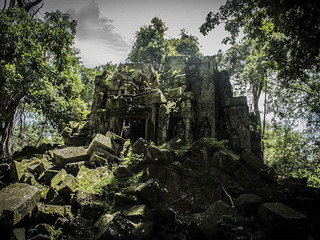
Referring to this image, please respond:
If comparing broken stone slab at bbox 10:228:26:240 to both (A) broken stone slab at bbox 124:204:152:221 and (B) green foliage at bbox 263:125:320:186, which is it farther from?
(B) green foliage at bbox 263:125:320:186

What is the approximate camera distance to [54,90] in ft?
30.6

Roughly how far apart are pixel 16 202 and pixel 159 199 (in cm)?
275

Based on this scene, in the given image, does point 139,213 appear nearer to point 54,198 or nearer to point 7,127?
point 54,198

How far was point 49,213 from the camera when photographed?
3.73 metres

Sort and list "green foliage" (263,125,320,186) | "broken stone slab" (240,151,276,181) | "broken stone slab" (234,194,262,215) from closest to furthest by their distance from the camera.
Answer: "broken stone slab" (234,194,262,215)
"broken stone slab" (240,151,276,181)
"green foliage" (263,125,320,186)

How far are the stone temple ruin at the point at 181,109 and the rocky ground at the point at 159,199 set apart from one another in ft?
9.54

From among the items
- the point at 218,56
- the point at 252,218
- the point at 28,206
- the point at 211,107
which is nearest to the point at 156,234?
the point at 252,218

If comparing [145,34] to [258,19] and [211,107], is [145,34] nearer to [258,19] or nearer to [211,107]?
[211,107]

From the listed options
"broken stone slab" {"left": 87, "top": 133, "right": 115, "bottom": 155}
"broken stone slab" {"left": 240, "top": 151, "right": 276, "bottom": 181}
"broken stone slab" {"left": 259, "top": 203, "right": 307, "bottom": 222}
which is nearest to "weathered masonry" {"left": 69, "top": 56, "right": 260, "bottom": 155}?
"broken stone slab" {"left": 87, "top": 133, "right": 115, "bottom": 155}

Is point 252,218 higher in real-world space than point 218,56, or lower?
lower

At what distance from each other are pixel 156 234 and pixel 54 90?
8.62 metres

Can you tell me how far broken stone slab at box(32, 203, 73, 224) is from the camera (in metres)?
3.68

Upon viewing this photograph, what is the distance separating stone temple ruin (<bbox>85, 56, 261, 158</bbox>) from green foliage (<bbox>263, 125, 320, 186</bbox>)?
7938 mm

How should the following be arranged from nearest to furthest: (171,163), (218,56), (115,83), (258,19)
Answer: (171,163) < (258,19) < (115,83) < (218,56)
